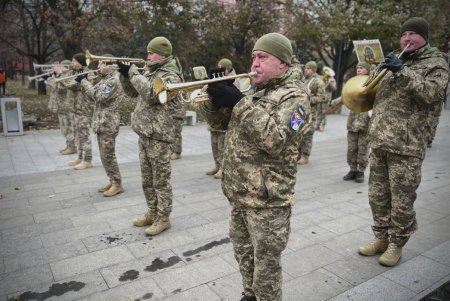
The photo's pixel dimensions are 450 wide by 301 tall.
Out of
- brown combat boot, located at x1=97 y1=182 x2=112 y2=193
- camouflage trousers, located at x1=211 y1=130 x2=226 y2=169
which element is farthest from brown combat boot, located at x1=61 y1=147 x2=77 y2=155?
camouflage trousers, located at x1=211 y1=130 x2=226 y2=169

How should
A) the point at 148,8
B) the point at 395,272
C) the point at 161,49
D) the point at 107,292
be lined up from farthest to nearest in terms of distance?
the point at 148,8 < the point at 161,49 < the point at 395,272 < the point at 107,292

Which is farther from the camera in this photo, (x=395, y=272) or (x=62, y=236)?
(x=62, y=236)

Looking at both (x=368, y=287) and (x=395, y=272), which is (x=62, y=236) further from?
(x=395, y=272)

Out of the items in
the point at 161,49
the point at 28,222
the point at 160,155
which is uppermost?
the point at 161,49

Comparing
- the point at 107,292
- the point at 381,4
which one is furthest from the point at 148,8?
the point at 107,292

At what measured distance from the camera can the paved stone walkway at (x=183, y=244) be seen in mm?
3412

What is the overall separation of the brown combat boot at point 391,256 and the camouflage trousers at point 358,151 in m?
3.28

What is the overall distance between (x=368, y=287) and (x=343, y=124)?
42.2 feet

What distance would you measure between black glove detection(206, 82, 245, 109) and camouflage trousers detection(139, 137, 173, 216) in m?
2.14

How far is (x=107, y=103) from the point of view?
5.93 meters

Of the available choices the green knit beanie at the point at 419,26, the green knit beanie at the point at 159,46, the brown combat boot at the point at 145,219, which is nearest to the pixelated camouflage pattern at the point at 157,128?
the green knit beanie at the point at 159,46

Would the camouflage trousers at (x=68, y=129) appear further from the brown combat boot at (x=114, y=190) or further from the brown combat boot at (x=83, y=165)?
the brown combat boot at (x=114, y=190)

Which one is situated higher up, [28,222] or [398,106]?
[398,106]

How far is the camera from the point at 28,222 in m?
4.93
